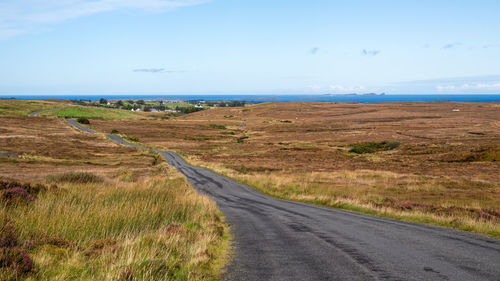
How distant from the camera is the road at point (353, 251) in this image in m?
8.73

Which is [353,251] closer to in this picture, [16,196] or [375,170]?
[16,196]

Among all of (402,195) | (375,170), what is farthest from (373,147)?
(402,195)

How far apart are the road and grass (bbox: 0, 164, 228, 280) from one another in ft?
3.36

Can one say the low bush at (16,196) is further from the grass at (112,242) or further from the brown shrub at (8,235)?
the brown shrub at (8,235)

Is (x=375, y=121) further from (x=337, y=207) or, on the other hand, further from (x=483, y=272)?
(x=483, y=272)

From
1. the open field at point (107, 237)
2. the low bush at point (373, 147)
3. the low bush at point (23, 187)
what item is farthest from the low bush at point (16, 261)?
the low bush at point (373, 147)

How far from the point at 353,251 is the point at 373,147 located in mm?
73900

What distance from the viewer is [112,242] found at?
934cm

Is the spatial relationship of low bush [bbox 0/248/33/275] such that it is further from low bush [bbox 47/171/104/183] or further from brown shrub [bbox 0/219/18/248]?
low bush [bbox 47/171/104/183]

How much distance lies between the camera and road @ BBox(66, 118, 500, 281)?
344 inches

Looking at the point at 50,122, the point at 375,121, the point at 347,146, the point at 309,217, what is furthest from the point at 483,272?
the point at 375,121

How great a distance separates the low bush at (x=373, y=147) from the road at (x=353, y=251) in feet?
203

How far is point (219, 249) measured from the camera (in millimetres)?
11477

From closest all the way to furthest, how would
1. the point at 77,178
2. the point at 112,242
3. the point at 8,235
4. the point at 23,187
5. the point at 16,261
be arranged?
the point at 16,261 → the point at 8,235 → the point at 112,242 → the point at 23,187 → the point at 77,178
